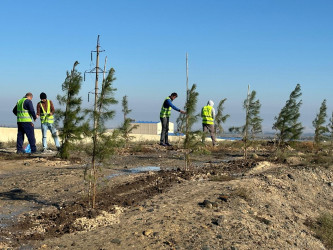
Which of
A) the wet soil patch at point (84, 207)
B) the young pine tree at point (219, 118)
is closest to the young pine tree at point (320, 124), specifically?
the young pine tree at point (219, 118)

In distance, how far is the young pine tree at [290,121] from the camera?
56.6 ft

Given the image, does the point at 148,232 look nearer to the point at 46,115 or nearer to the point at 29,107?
the point at 29,107

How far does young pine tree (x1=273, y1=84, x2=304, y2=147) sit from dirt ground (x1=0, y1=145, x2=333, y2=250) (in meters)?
4.48

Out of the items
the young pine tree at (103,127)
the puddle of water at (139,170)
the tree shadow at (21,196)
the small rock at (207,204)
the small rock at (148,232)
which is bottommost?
the small rock at (148,232)

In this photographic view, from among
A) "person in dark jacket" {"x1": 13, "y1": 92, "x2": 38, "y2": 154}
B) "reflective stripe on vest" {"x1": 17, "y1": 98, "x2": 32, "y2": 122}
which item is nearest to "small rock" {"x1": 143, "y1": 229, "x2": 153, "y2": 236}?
"person in dark jacket" {"x1": 13, "y1": 92, "x2": 38, "y2": 154}

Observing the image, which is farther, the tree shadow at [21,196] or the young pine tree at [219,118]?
the young pine tree at [219,118]

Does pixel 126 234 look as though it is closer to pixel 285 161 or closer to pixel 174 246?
pixel 174 246

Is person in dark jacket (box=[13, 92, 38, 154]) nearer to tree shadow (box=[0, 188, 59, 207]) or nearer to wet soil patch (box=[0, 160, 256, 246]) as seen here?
tree shadow (box=[0, 188, 59, 207])

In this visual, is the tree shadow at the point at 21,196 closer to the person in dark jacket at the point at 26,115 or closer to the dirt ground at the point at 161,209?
the dirt ground at the point at 161,209

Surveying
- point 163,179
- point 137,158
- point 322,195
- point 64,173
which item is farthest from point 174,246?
point 137,158

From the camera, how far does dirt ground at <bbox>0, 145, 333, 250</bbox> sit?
253 inches

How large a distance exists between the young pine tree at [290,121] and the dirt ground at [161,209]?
4.48m

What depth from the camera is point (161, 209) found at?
7680mm

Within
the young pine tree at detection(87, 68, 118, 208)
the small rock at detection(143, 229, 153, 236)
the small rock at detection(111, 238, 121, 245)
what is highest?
the young pine tree at detection(87, 68, 118, 208)
